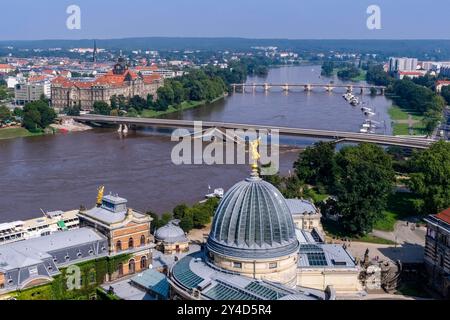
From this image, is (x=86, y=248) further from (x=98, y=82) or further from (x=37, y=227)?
(x=98, y=82)

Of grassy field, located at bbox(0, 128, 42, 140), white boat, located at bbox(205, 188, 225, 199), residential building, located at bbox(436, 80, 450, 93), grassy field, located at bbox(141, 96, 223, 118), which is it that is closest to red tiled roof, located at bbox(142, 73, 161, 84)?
grassy field, located at bbox(141, 96, 223, 118)

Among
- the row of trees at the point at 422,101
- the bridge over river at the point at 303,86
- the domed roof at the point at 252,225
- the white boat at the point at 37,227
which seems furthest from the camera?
the bridge over river at the point at 303,86

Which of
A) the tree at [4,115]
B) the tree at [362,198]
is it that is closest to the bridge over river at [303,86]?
the tree at [4,115]

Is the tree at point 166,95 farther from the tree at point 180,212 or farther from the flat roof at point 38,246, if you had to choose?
the flat roof at point 38,246

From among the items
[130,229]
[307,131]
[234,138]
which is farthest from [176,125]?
[130,229]

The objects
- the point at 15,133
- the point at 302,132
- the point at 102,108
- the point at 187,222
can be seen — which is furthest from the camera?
the point at 102,108

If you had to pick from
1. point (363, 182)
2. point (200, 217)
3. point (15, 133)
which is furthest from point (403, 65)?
point (200, 217)
